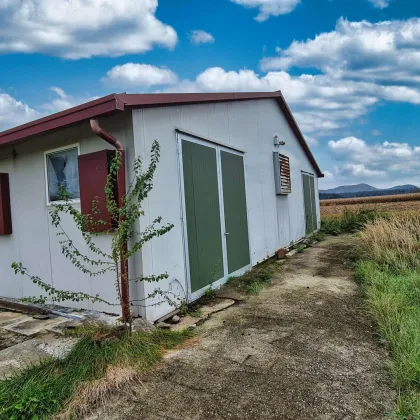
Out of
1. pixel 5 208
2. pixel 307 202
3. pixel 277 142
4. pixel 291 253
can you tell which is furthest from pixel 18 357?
pixel 307 202

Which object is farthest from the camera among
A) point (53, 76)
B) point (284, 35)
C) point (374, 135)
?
point (374, 135)

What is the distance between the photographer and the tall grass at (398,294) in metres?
2.35

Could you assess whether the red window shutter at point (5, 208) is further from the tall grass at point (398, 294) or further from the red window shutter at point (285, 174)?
the red window shutter at point (285, 174)

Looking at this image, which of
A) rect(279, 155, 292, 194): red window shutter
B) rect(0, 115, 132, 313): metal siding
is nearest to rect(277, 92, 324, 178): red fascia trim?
rect(279, 155, 292, 194): red window shutter

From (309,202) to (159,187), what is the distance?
9.04 m

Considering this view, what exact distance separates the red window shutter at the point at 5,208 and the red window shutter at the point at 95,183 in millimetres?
2125

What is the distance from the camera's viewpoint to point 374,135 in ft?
42.9

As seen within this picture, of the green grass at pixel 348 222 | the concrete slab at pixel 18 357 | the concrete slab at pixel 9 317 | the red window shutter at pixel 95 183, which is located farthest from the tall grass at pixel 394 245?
the concrete slab at pixel 9 317

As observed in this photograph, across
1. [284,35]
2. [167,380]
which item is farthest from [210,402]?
[284,35]

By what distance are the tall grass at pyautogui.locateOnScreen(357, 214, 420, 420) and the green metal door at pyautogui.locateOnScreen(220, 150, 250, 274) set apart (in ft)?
6.90

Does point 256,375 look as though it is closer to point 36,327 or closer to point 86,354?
point 86,354

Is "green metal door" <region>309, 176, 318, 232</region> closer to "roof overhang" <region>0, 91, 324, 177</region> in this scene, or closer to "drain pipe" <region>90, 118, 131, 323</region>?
"roof overhang" <region>0, 91, 324, 177</region>

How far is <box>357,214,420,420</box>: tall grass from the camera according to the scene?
2.35 m

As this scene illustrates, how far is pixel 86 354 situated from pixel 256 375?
1.45 meters
